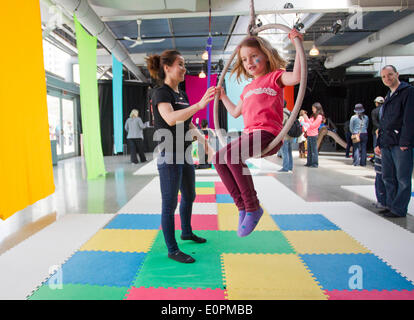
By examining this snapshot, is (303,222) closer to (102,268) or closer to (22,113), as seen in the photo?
(102,268)

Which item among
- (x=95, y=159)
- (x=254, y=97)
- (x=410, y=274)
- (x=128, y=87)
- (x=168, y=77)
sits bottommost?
(x=410, y=274)

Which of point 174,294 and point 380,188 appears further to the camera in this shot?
point 380,188

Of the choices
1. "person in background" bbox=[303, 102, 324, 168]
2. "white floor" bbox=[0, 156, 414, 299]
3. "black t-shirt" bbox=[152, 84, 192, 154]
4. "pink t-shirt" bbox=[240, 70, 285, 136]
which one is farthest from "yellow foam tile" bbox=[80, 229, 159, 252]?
"person in background" bbox=[303, 102, 324, 168]

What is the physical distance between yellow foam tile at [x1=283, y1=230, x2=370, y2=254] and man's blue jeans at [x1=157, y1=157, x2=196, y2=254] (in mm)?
1142

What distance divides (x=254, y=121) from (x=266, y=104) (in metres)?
0.12

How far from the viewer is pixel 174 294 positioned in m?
2.15

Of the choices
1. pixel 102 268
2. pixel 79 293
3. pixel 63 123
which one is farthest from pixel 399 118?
pixel 63 123

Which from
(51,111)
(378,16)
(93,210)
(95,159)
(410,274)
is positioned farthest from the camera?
(51,111)

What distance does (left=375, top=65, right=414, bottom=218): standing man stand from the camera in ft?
11.8

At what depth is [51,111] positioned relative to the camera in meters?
11.2

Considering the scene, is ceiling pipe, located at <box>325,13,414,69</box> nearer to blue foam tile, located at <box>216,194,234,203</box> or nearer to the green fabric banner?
blue foam tile, located at <box>216,194,234,203</box>
